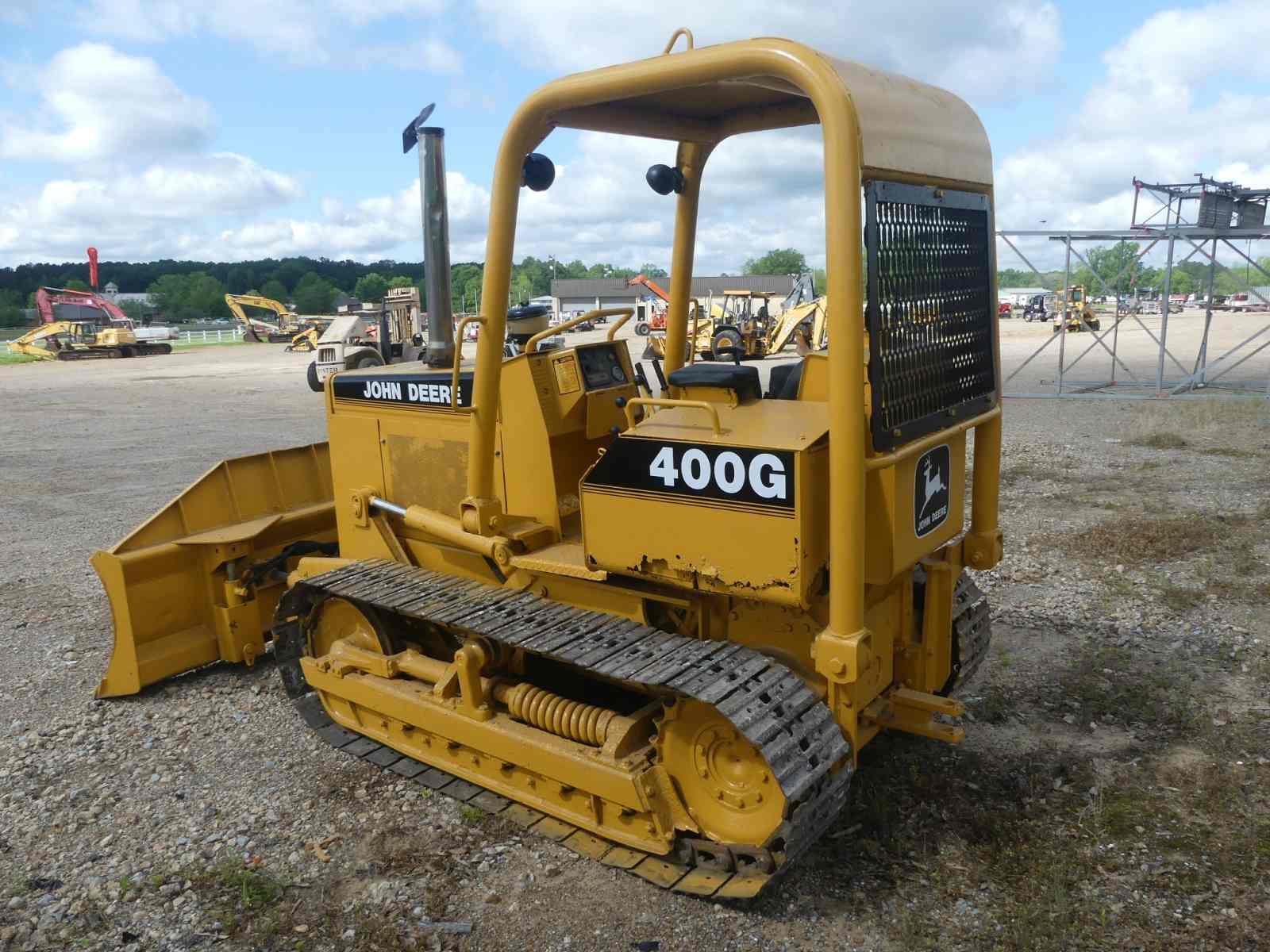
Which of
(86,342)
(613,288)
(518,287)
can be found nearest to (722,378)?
Result: (518,287)

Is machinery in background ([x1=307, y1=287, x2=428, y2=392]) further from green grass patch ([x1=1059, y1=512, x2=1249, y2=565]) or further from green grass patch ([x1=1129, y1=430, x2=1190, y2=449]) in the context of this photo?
green grass patch ([x1=1059, y1=512, x2=1249, y2=565])

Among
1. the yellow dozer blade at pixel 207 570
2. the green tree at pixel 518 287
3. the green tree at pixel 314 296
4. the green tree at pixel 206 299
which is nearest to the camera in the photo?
the green tree at pixel 518 287

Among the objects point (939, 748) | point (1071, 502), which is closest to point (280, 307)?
point (1071, 502)

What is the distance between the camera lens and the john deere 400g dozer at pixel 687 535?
10.7 ft

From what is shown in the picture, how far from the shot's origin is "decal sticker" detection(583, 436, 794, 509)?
335cm

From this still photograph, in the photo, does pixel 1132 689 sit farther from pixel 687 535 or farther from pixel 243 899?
pixel 243 899

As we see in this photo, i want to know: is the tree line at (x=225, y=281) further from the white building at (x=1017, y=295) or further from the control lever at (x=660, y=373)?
the control lever at (x=660, y=373)

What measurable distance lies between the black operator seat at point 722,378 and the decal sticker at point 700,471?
0.36m

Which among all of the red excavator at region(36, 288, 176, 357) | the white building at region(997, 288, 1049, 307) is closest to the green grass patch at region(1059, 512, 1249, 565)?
the red excavator at region(36, 288, 176, 357)

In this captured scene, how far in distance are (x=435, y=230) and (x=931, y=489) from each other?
2559mm

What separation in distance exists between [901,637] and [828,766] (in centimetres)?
115

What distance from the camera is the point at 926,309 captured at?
3.59 m

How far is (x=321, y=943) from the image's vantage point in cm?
354

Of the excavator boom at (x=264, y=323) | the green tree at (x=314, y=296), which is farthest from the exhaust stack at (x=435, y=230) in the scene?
the green tree at (x=314, y=296)
